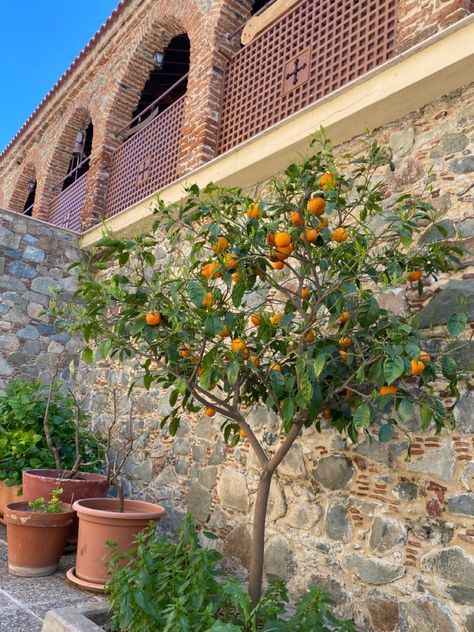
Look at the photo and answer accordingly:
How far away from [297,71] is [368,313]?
291 centimetres

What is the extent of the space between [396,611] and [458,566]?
1.29 feet

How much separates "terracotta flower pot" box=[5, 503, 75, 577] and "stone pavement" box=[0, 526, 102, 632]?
6cm

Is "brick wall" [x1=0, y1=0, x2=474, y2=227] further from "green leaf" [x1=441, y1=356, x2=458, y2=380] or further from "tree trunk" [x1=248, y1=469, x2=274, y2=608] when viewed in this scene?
"tree trunk" [x1=248, y1=469, x2=274, y2=608]

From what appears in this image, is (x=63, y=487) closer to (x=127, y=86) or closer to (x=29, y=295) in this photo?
(x=29, y=295)

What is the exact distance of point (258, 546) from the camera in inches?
94.3

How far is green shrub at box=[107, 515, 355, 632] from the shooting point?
2053 mm

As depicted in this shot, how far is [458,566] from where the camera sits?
2.35 metres

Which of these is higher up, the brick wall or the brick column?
the brick wall

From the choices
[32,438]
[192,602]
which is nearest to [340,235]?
[192,602]

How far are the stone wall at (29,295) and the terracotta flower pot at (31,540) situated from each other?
9.03 ft

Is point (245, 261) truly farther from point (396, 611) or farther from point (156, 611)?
point (396, 611)

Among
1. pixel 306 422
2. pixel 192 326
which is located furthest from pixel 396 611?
pixel 192 326

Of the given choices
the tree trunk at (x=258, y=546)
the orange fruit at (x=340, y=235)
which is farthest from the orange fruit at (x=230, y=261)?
→ the tree trunk at (x=258, y=546)

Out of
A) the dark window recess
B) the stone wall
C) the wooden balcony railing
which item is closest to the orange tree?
the wooden balcony railing
